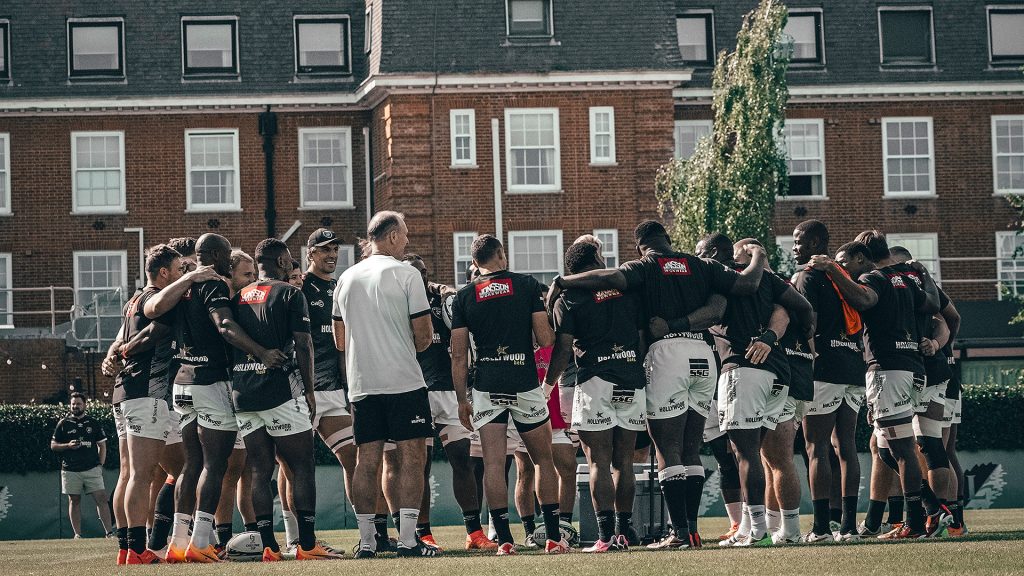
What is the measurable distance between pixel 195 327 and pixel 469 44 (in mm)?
25229

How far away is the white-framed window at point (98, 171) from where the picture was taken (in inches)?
1515

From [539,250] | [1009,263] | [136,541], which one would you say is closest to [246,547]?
[136,541]

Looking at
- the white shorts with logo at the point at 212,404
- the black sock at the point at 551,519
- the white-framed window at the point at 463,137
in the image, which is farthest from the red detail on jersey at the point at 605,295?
the white-framed window at the point at 463,137

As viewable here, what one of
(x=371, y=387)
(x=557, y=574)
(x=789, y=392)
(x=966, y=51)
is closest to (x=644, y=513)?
(x=789, y=392)

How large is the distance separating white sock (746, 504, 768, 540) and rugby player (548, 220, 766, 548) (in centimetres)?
44

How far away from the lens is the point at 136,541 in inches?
468

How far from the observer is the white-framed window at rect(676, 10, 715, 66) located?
39719mm

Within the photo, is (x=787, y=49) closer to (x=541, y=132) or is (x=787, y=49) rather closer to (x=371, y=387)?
(x=541, y=132)

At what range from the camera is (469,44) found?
36.5m

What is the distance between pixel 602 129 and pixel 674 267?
25.3 metres

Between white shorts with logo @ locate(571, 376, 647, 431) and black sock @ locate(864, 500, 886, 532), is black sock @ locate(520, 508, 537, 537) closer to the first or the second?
white shorts with logo @ locate(571, 376, 647, 431)

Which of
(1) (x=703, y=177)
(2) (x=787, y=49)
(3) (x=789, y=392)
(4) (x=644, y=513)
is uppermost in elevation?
(2) (x=787, y=49)

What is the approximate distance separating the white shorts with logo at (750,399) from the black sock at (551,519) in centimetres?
151

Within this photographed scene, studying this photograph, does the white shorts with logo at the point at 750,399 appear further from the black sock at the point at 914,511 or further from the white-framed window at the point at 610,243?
the white-framed window at the point at 610,243
